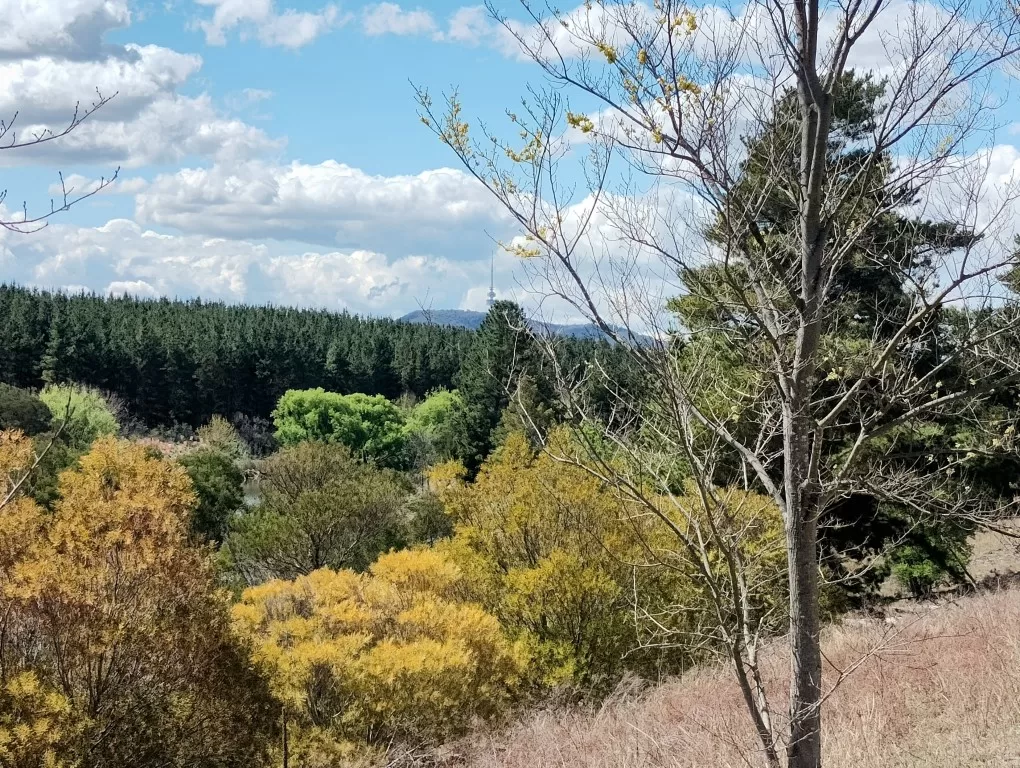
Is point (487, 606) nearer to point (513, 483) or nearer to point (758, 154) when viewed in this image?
point (513, 483)

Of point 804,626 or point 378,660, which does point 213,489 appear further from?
point 804,626

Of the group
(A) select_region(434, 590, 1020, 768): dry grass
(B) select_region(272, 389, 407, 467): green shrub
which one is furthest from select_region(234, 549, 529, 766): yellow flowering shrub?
(B) select_region(272, 389, 407, 467): green shrub

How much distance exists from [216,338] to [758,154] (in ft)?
254

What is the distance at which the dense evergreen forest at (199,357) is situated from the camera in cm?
6806

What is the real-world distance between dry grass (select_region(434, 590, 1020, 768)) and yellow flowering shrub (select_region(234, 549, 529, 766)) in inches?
169

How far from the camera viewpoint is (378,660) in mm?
13711

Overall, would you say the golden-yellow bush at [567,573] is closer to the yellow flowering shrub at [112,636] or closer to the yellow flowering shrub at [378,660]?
the yellow flowering shrub at [378,660]

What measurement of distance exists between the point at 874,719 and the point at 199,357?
73.9 meters

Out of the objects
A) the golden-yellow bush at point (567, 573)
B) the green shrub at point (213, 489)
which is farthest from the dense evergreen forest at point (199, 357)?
the golden-yellow bush at point (567, 573)

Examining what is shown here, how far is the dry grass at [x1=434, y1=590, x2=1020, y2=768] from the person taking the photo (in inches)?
231

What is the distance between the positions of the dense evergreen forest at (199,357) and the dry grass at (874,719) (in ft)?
217

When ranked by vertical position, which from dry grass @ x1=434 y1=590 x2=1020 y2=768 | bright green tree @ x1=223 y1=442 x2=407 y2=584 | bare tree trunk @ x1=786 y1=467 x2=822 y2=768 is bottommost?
bright green tree @ x1=223 y1=442 x2=407 y2=584

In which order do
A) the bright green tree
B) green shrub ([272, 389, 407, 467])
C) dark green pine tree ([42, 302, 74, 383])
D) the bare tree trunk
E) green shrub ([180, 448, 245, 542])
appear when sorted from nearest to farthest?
the bare tree trunk, the bright green tree, green shrub ([180, 448, 245, 542]), green shrub ([272, 389, 407, 467]), dark green pine tree ([42, 302, 74, 383])

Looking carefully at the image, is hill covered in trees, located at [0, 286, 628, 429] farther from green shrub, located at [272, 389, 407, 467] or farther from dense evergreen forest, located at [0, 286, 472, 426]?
green shrub, located at [272, 389, 407, 467]
